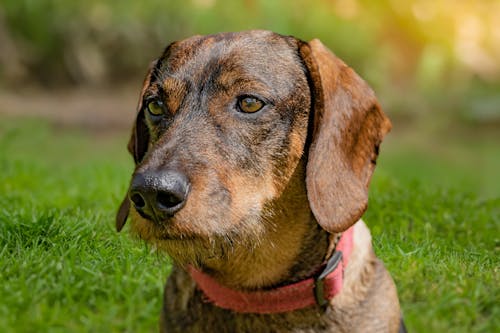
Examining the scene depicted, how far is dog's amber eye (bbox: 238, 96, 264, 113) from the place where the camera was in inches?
143

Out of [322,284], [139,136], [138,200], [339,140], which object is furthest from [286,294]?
[139,136]

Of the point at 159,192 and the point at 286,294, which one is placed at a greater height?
the point at 159,192

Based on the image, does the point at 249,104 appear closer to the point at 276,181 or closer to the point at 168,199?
the point at 276,181

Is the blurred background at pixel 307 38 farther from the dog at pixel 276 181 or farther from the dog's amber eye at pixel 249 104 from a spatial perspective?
the dog's amber eye at pixel 249 104

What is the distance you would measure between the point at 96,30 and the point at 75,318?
14818 mm

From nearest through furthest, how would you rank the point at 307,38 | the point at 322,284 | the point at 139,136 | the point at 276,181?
the point at 322,284 → the point at 276,181 → the point at 139,136 → the point at 307,38

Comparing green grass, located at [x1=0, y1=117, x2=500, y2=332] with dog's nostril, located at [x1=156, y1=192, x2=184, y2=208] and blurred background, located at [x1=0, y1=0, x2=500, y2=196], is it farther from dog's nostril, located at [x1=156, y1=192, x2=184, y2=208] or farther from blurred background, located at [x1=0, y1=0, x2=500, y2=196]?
blurred background, located at [x1=0, y1=0, x2=500, y2=196]

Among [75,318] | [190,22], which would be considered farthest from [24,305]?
[190,22]

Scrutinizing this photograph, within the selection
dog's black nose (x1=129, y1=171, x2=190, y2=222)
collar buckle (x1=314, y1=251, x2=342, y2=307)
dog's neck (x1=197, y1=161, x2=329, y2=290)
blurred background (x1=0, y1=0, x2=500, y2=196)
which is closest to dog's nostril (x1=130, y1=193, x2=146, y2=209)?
dog's black nose (x1=129, y1=171, x2=190, y2=222)

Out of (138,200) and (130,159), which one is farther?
(130,159)

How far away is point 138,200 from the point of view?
3.10m

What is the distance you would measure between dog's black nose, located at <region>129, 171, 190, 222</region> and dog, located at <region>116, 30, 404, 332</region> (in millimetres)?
248

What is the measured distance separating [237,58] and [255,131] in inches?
15.5

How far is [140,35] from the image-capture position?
57.0ft
